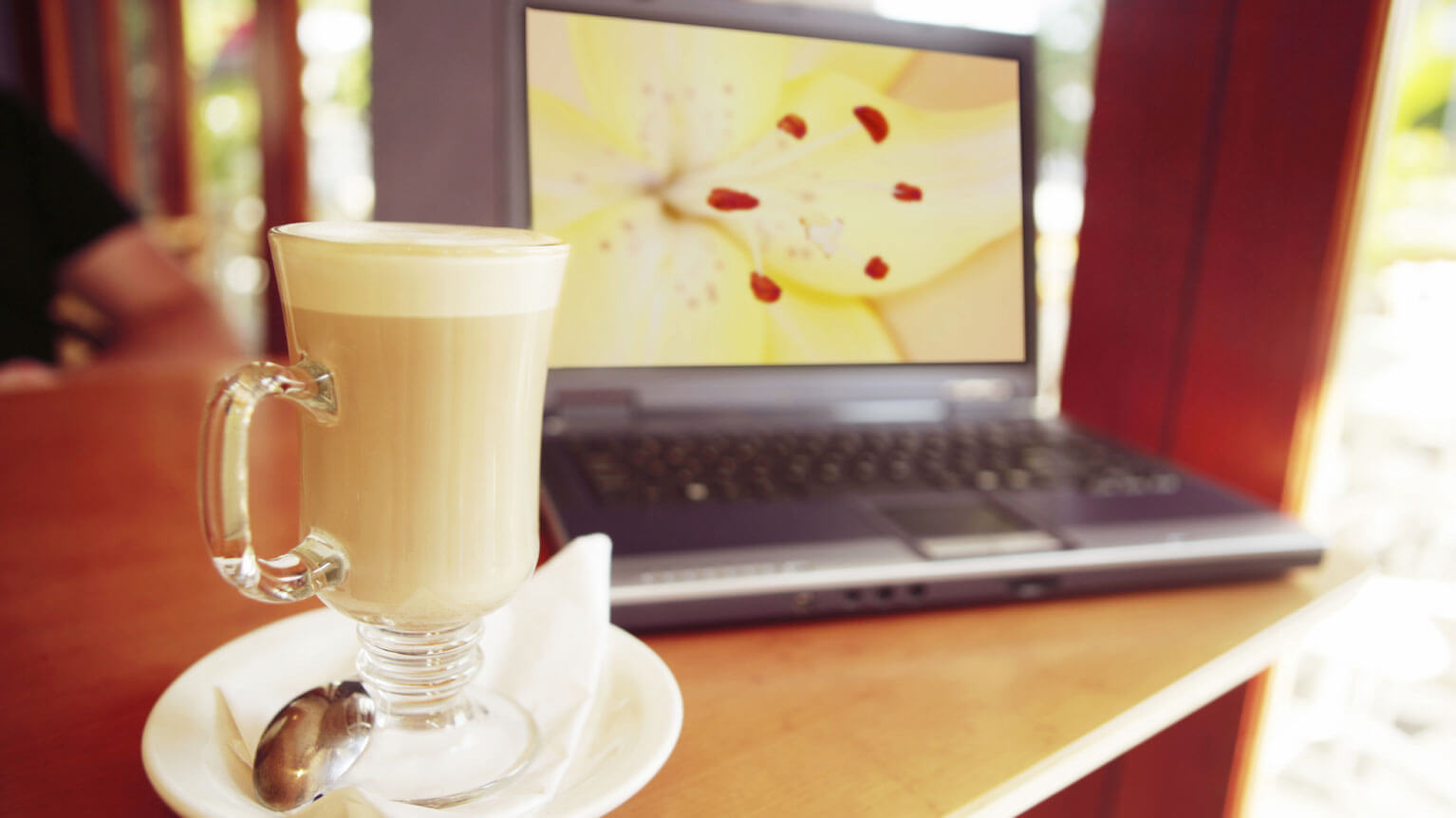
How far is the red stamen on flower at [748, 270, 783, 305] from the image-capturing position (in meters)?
0.71

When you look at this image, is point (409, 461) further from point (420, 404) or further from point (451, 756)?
point (451, 756)

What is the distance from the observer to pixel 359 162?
3.50 metres

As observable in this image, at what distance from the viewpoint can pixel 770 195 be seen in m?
0.72

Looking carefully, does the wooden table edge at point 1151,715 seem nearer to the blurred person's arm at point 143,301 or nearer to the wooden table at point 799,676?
the wooden table at point 799,676

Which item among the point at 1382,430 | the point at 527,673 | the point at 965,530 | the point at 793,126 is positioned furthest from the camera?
the point at 1382,430

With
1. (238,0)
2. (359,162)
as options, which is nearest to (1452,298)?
(359,162)

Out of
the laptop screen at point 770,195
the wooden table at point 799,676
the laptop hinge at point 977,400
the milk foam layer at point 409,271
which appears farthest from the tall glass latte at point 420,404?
the laptop hinge at point 977,400

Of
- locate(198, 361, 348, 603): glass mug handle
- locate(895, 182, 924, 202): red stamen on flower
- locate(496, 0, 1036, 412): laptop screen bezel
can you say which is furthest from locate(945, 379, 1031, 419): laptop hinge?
locate(198, 361, 348, 603): glass mug handle

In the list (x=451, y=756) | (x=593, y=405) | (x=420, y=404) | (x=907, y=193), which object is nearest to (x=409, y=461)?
(x=420, y=404)

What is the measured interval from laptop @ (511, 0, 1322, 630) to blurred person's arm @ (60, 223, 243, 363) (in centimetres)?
133

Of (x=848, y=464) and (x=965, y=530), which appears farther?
(x=848, y=464)

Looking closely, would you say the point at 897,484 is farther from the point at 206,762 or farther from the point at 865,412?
the point at 206,762

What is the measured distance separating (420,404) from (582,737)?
172 millimetres

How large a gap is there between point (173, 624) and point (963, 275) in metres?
0.62
